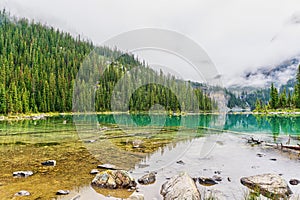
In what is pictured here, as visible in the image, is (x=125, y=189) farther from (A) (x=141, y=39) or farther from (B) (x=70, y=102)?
(B) (x=70, y=102)

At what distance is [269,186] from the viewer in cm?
858

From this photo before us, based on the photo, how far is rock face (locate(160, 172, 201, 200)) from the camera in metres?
7.38

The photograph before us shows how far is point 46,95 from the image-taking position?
80.6m

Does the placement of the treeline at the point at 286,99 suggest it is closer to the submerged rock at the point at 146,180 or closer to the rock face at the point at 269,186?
the rock face at the point at 269,186

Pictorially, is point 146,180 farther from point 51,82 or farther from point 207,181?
point 51,82

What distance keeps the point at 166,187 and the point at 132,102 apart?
7400 centimetres

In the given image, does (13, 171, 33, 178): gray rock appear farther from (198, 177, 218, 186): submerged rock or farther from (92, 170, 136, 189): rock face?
(198, 177, 218, 186): submerged rock

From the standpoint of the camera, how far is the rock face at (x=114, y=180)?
29.0 feet

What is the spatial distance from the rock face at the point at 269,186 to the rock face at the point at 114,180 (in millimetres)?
4580

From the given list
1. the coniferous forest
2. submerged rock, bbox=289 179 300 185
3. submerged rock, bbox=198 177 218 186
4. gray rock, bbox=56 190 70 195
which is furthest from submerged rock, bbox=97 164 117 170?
the coniferous forest

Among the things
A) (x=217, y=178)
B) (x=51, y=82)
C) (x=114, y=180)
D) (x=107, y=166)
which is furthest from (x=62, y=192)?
(x=51, y=82)

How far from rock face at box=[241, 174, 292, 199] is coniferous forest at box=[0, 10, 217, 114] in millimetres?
21656

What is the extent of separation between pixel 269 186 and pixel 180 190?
3405mm

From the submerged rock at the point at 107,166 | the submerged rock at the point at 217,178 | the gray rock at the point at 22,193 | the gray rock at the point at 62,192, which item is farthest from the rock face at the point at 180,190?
the gray rock at the point at 22,193
